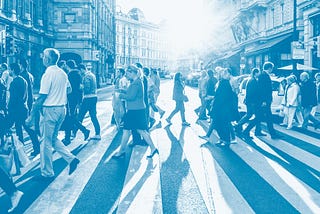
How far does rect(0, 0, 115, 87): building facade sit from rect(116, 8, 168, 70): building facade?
48.8m

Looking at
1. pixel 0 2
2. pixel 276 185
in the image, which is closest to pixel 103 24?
pixel 0 2

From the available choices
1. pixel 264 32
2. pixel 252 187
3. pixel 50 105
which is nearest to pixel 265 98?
pixel 252 187

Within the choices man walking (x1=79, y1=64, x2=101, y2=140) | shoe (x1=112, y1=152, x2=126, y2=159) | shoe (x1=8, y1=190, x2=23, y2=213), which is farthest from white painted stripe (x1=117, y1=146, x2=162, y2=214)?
man walking (x1=79, y1=64, x2=101, y2=140)

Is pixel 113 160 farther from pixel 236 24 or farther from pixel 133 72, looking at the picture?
pixel 236 24

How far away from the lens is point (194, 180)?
239 inches

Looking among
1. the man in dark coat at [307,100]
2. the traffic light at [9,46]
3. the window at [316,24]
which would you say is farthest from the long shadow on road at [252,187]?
the window at [316,24]

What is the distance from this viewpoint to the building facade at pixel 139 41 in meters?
100

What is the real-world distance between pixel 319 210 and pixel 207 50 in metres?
51.7

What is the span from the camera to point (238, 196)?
5184 millimetres

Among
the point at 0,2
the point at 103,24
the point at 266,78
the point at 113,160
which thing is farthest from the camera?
the point at 103,24

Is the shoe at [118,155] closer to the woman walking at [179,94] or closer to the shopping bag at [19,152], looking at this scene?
the shopping bag at [19,152]

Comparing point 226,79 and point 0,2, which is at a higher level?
point 0,2

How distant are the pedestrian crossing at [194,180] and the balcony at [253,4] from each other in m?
25.5

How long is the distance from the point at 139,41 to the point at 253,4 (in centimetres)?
7830
